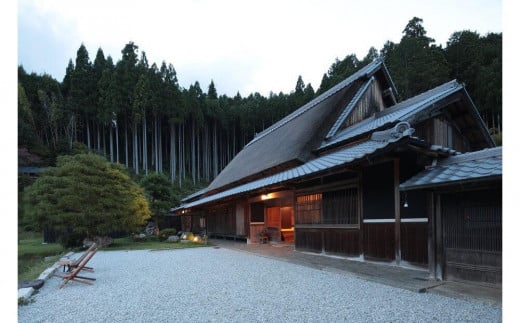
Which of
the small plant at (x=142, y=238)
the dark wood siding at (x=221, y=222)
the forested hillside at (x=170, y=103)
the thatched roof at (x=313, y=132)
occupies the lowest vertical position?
the small plant at (x=142, y=238)

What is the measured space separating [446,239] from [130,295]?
485cm

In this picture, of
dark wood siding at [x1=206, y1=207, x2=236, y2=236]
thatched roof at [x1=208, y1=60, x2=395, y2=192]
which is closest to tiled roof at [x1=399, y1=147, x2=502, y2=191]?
thatched roof at [x1=208, y1=60, x2=395, y2=192]

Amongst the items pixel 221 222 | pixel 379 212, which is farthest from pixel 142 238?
pixel 379 212

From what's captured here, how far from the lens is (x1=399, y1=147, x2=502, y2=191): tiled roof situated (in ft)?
13.1

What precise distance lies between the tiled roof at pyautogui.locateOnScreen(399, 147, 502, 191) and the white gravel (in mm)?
1508

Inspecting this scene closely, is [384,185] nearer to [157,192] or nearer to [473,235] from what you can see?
[473,235]

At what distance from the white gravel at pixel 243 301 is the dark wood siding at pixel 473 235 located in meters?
0.80

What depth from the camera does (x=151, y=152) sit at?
33.8 metres

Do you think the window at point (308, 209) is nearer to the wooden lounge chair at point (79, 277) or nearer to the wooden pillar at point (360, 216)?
the wooden pillar at point (360, 216)

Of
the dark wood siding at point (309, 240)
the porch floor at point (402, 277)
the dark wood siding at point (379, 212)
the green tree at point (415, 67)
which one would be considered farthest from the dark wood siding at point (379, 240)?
→ the green tree at point (415, 67)

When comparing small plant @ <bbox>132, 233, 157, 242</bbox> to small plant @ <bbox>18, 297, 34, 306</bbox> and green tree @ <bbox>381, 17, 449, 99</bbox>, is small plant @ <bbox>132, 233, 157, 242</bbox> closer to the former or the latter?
small plant @ <bbox>18, 297, 34, 306</bbox>

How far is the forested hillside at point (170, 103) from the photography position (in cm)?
2419

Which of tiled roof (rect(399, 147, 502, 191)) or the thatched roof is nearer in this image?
tiled roof (rect(399, 147, 502, 191))

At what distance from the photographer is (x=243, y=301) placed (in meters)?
4.18
